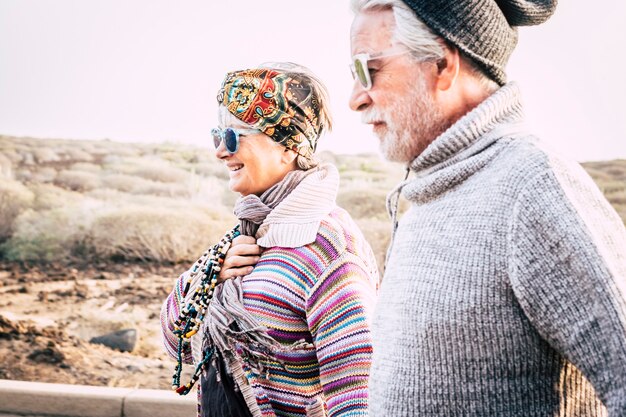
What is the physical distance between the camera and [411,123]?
1.77 m

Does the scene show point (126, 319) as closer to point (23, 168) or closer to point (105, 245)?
point (105, 245)

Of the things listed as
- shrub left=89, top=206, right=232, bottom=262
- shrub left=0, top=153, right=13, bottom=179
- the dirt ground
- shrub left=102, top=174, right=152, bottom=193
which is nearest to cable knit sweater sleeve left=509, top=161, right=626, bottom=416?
the dirt ground

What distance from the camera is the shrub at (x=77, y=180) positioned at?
435 inches

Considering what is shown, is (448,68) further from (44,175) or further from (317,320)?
(44,175)

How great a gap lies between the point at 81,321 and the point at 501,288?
7175mm

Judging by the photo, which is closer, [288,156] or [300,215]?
[300,215]

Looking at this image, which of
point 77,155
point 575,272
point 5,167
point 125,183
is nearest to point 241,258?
point 575,272

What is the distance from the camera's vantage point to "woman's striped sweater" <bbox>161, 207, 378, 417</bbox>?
2391 mm

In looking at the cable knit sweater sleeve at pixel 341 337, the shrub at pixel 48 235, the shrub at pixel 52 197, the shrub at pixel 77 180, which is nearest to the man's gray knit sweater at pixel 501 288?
the cable knit sweater sleeve at pixel 341 337

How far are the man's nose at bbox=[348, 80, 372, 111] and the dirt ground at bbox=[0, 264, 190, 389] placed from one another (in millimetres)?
4965

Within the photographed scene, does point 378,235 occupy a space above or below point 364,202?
above

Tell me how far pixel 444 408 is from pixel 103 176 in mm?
10538

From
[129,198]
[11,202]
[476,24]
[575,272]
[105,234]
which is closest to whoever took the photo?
[575,272]

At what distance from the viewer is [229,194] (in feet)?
36.1
